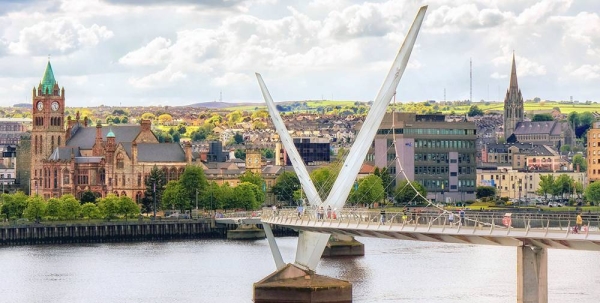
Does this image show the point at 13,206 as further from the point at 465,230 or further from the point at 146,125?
the point at 465,230

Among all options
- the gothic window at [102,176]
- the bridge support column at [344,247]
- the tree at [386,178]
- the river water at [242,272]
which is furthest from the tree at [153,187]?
the bridge support column at [344,247]

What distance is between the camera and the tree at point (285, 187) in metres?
185

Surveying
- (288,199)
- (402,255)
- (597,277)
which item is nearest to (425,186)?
(288,199)

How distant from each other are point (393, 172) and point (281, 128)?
92.8 metres

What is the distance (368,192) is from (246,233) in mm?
19083

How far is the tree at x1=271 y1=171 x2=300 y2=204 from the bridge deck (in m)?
92.0

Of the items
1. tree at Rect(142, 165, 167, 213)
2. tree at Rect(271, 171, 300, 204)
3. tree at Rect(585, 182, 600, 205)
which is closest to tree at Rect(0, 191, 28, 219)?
tree at Rect(142, 165, 167, 213)

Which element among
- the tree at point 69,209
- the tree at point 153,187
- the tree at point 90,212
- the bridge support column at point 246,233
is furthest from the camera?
the tree at point 153,187

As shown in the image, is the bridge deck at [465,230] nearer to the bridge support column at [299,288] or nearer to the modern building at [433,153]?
the bridge support column at [299,288]

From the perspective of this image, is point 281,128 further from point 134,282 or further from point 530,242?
point 530,242

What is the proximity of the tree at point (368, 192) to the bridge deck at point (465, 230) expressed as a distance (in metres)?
72.0

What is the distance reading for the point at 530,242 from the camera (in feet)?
226

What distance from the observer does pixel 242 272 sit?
108 meters

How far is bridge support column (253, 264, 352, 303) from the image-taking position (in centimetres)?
8619
